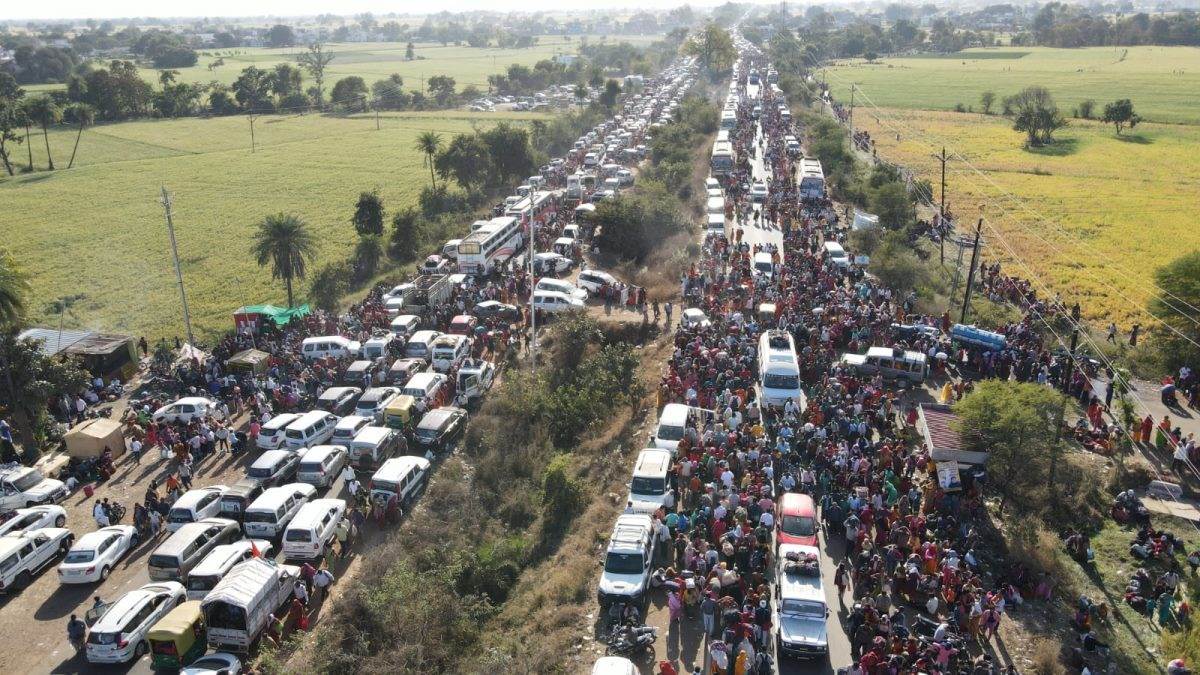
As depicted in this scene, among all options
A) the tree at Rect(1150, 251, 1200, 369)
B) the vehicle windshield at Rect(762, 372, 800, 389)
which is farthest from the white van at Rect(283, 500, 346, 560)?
the tree at Rect(1150, 251, 1200, 369)

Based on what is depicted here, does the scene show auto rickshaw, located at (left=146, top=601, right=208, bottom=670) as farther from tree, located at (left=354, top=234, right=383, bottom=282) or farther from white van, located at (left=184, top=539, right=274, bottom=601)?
tree, located at (left=354, top=234, right=383, bottom=282)

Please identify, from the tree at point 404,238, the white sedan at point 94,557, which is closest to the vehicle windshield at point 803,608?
the white sedan at point 94,557

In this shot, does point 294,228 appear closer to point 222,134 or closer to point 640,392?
point 640,392

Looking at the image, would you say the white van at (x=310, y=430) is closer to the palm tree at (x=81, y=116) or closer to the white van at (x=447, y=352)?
the white van at (x=447, y=352)

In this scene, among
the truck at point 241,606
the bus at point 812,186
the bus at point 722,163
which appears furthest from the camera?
the bus at point 722,163

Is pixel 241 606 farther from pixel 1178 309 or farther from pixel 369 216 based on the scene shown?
pixel 369 216

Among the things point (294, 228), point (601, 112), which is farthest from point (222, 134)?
point (294, 228)

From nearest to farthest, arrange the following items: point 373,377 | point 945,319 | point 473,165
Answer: point 373,377 → point 945,319 → point 473,165

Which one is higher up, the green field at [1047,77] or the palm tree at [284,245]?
the green field at [1047,77]
